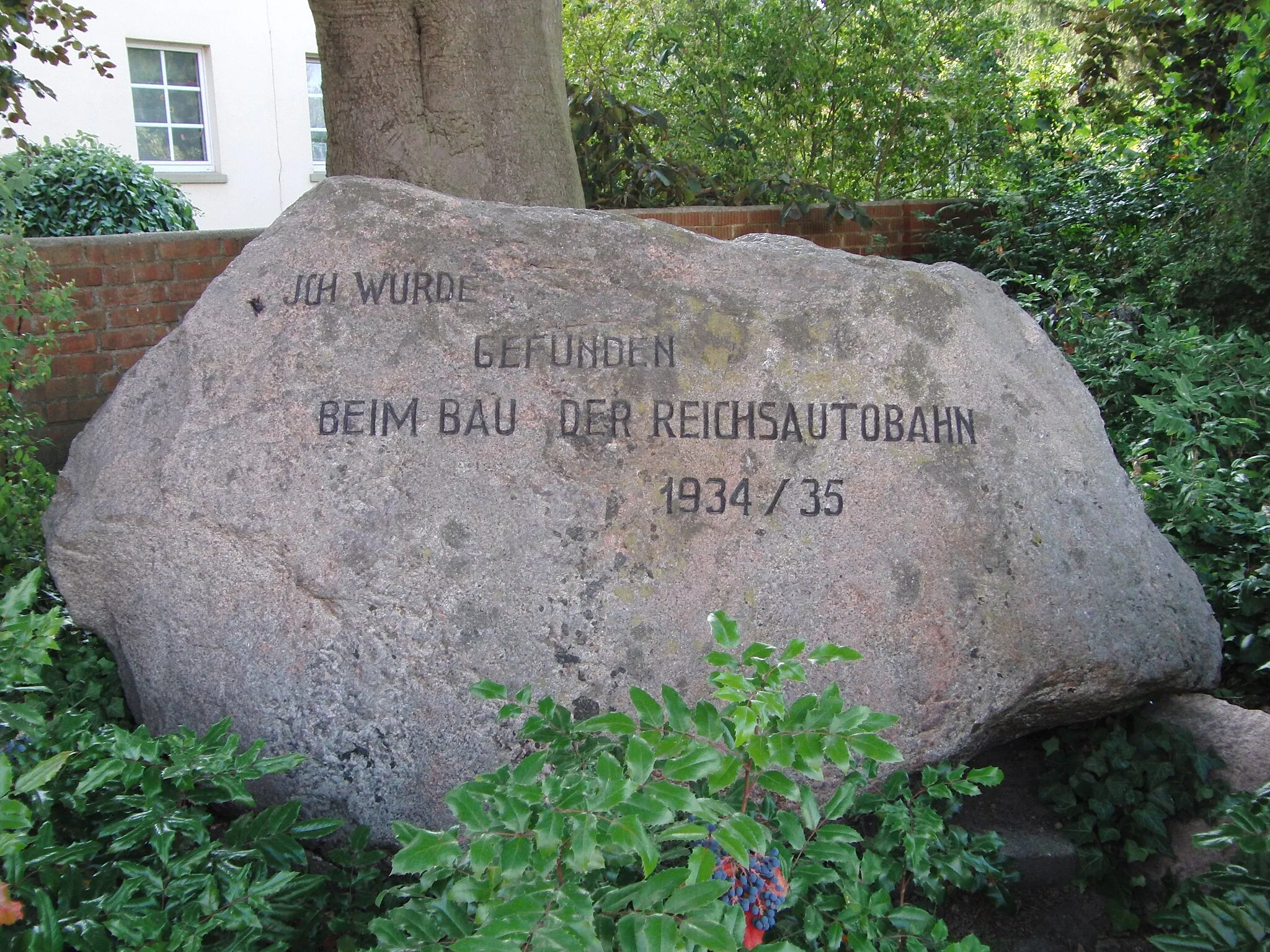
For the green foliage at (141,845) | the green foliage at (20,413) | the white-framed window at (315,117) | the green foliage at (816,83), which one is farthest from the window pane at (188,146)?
the green foliage at (141,845)

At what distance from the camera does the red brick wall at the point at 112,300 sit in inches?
177

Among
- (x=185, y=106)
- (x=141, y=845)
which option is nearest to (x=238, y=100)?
(x=185, y=106)

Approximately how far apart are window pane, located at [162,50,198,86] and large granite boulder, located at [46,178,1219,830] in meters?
8.11

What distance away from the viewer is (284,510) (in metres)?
2.86

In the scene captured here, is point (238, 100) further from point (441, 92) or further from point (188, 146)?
point (441, 92)

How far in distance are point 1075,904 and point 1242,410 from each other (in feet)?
8.37

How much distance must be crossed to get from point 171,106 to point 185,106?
15cm

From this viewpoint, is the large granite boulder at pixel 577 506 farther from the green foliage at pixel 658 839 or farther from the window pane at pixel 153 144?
the window pane at pixel 153 144

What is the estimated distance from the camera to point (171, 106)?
10.1 m

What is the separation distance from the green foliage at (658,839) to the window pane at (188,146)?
9773 mm

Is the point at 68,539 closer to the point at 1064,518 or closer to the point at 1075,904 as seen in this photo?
the point at 1064,518

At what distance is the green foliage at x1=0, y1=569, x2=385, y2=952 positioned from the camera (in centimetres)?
188

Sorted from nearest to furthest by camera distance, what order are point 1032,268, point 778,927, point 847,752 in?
1. point 847,752
2. point 778,927
3. point 1032,268

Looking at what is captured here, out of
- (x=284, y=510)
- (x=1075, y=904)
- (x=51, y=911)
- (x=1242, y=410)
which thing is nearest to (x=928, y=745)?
(x=1075, y=904)
